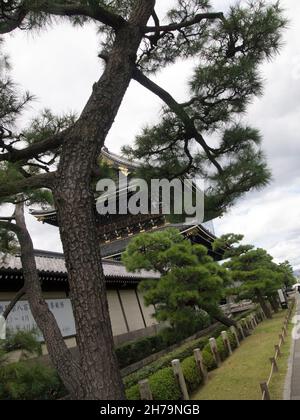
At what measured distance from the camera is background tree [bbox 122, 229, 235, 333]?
13.4 meters

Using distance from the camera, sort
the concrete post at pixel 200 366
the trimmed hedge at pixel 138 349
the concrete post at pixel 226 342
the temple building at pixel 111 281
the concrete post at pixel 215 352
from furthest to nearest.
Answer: the trimmed hedge at pixel 138 349
the concrete post at pixel 226 342
the concrete post at pixel 215 352
the temple building at pixel 111 281
the concrete post at pixel 200 366

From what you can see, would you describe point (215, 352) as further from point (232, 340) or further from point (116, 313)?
point (116, 313)

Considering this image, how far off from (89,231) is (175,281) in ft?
33.2

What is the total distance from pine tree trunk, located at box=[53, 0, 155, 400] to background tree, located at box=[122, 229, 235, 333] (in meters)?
9.30

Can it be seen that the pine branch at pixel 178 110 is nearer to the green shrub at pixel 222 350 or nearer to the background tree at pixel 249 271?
the green shrub at pixel 222 350

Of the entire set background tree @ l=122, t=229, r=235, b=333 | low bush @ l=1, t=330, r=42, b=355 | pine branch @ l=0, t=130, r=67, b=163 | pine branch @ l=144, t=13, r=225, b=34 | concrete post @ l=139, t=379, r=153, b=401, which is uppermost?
pine branch @ l=144, t=13, r=225, b=34

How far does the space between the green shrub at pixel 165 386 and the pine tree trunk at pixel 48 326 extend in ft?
11.1

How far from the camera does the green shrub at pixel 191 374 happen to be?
9.09 meters

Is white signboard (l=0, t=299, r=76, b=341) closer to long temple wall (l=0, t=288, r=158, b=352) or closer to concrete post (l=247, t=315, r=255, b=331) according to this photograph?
long temple wall (l=0, t=288, r=158, b=352)

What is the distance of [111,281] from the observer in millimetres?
16547

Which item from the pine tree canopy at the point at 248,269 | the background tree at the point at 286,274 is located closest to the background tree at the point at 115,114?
the pine tree canopy at the point at 248,269

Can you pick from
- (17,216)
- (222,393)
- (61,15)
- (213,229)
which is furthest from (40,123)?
(213,229)

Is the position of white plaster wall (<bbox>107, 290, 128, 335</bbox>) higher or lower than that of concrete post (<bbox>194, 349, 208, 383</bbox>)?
higher

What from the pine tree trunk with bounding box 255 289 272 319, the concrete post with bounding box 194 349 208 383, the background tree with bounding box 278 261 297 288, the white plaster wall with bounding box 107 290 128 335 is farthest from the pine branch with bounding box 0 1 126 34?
the background tree with bounding box 278 261 297 288
